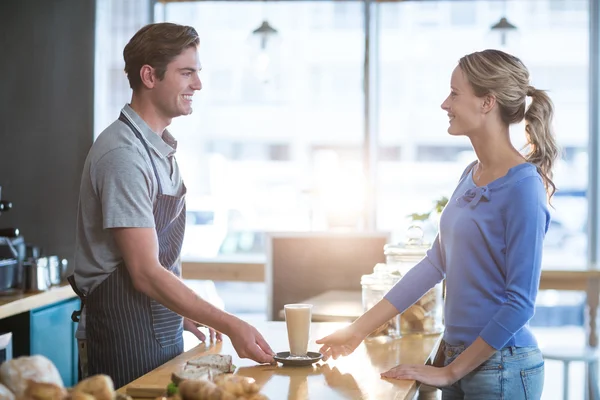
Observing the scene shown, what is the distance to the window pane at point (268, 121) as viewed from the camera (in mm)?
5145

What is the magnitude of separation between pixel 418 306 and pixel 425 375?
1.93ft

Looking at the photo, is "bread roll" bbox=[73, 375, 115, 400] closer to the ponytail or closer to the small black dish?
the small black dish

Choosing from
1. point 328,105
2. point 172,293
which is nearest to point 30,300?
point 172,293

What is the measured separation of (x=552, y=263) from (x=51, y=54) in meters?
3.24

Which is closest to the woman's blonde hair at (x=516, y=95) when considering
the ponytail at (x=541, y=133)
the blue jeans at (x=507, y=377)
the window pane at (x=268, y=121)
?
the ponytail at (x=541, y=133)

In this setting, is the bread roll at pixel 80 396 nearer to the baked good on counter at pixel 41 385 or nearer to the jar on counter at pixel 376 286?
the baked good on counter at pixel 41 385

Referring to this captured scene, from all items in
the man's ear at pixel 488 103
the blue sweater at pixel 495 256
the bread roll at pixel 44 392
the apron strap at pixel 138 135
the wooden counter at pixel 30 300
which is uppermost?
the man's ear at pixel 488 103

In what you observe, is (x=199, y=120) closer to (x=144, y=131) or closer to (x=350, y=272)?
(x=350, y=272)

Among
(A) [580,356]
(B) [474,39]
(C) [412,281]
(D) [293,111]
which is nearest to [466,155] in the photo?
(B) [474,39]

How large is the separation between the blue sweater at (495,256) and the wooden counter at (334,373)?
0.20 m

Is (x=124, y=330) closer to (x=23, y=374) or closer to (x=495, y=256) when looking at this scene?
(x=23, y=374)

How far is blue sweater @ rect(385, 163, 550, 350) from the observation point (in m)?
1.74

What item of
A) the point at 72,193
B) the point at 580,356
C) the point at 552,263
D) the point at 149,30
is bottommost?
the point at 580,356

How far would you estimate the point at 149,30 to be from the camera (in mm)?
2131
